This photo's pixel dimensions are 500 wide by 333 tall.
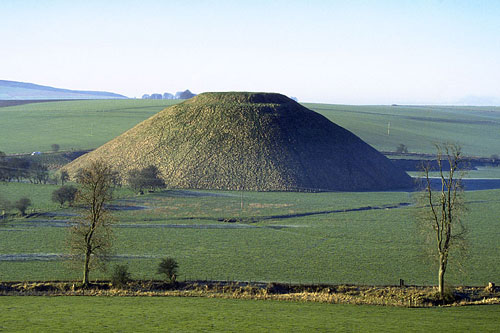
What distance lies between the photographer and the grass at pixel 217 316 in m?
31.5

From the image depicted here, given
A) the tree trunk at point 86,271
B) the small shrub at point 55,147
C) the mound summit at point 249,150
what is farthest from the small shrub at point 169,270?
the small shrub at point 55,147

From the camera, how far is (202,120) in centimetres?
12456

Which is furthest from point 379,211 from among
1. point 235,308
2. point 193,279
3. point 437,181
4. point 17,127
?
point 17,127

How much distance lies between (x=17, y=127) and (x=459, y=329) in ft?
586

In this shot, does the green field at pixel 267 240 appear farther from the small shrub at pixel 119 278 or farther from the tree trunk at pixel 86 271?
the small shrub at pixel 119 278

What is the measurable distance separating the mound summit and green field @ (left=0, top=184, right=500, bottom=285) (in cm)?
966

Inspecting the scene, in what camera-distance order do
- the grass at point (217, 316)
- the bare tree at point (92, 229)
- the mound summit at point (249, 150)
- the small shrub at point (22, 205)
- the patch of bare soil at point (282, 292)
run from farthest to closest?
the mound summit at point (249, 150) < the small shrub at point (22, 205) < the bare tree at point (92, 229) < the patch of bare soil at point (282, 292) < the grass at point (217, 316)

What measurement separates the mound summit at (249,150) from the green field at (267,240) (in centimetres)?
966

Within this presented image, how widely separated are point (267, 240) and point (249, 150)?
167 feet

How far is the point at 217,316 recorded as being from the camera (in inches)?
1346

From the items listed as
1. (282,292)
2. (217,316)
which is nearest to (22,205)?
(282,292)

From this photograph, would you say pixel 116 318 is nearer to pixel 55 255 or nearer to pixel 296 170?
pixel 55 255

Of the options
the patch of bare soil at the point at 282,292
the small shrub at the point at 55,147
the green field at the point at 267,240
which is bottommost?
the green field at the point at 267,240

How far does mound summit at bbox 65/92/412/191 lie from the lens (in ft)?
360
